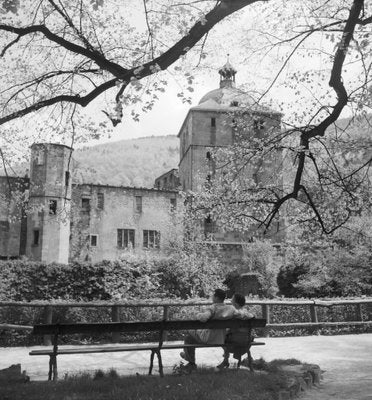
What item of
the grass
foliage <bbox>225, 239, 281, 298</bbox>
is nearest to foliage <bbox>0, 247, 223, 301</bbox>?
the grass

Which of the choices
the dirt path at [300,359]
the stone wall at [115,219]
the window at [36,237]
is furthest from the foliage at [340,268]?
the window at [36,237]

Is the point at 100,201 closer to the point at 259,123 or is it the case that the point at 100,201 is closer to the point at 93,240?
the point at 93,240

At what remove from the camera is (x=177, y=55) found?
7789mm

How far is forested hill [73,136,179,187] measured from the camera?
140500mm

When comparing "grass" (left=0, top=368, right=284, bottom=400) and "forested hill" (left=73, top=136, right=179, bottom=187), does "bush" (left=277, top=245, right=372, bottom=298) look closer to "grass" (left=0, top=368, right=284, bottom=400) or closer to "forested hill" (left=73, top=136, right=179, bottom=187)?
"grass" (left=0, top=368, right=284, bottom=400)

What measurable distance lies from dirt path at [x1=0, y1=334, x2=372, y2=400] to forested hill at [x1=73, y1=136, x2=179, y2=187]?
396ft

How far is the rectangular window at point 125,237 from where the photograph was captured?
50.8 meters

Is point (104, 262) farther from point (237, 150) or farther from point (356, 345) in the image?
point (356, 345)

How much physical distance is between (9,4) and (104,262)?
15.9m

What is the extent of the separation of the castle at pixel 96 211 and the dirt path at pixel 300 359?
26632 millimetres

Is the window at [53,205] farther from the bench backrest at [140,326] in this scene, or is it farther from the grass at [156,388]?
the grass at [156,388]

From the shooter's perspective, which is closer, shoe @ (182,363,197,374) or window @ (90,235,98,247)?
shoe @ (182,363,197,374)

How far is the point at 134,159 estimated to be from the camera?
6122 inches

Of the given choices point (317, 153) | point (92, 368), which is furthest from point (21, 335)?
point (317, 153)
